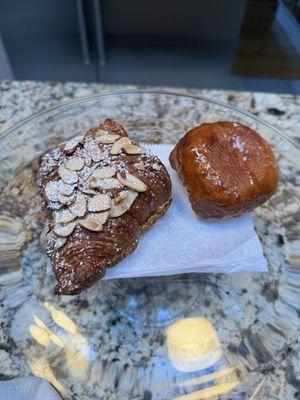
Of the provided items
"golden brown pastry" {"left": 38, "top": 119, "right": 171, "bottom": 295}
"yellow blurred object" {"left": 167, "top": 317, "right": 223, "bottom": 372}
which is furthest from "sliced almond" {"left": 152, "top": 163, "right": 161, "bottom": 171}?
"yellow blurred object" {"left": 167, "top": 317, "right": 223, "bottom": 372}

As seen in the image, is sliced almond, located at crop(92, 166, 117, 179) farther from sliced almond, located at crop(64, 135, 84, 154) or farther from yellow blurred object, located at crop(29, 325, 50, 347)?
yellow blurred object, located at crop(29, 325, 50, 347)

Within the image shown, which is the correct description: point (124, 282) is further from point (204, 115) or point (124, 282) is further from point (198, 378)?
point (204, 115)

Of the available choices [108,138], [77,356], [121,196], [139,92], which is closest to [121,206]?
[121,196]

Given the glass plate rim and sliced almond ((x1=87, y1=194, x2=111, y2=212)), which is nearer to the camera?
sliced almond ((x1=87, y1=194, x2=111, y2=212))

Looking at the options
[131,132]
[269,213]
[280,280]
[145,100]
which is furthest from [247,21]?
[280,280]

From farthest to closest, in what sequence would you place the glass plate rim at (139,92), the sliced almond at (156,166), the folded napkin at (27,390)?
1. the glass plate rim at (139,92)
2. the sliced almond at (156,166)
3. the folded napkin at (27,390)

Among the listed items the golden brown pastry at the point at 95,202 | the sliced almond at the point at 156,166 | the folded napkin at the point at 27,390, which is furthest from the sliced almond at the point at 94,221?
the folded napkin at the point at 27,390

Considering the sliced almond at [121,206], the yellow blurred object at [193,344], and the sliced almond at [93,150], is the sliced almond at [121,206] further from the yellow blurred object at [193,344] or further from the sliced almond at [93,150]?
the yellow blurred object at [193,344]
